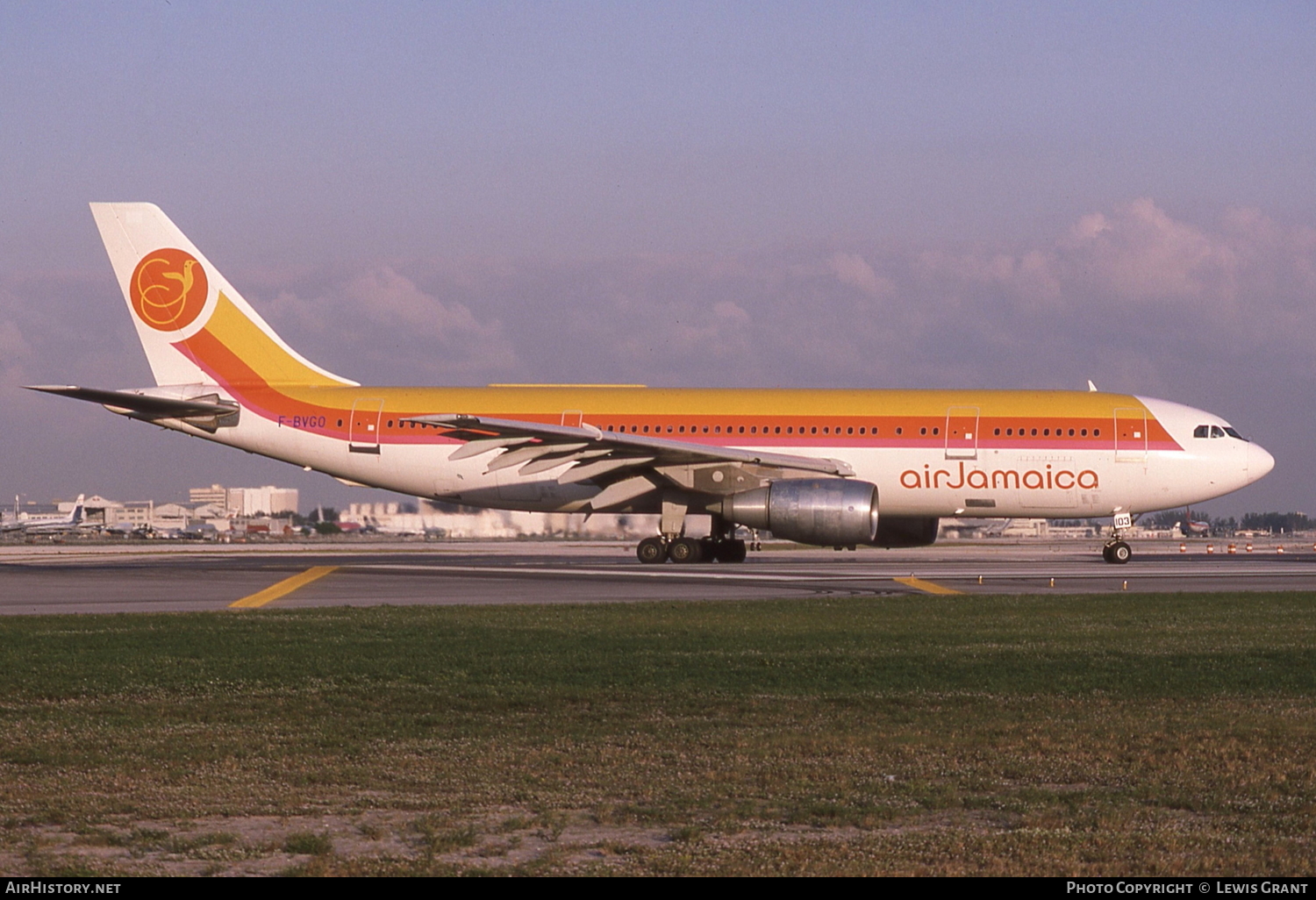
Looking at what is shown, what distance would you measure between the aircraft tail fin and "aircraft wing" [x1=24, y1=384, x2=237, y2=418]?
2.46ft

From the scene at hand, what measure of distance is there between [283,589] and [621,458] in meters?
8.69

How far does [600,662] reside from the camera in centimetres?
1180

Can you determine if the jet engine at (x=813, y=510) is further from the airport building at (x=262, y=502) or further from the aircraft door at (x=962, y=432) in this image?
Result: the airport building at (x=262, y=502)

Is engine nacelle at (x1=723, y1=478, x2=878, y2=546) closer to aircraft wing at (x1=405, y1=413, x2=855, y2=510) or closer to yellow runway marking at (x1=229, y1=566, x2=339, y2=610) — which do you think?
aircraft wing at (x1=405, y1=413, x2=855, y2=510)

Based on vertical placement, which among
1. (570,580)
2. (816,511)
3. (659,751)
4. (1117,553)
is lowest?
(659,751)

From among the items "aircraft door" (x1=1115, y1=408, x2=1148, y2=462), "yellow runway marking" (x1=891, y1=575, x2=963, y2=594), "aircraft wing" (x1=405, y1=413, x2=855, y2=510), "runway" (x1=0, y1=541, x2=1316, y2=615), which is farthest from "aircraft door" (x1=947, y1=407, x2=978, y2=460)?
"yellow runway marking" (x1=891, y1=575, x2=963, y2=594)

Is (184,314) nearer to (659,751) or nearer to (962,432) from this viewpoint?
(962,432)

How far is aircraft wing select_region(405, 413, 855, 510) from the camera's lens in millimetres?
26812

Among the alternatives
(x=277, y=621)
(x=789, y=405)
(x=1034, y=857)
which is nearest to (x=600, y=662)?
(x=277, y=621)

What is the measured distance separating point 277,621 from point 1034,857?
11.3 m

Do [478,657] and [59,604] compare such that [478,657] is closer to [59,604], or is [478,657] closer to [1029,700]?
[1029,700]

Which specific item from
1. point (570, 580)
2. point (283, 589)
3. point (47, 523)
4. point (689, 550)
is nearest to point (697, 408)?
point (689, 550)

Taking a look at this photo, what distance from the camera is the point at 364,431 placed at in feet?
99.9

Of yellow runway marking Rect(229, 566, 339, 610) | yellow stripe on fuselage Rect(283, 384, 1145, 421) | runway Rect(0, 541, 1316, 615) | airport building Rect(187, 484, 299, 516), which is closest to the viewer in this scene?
yellow runway marking Rect(229, 566, 339, 610)
